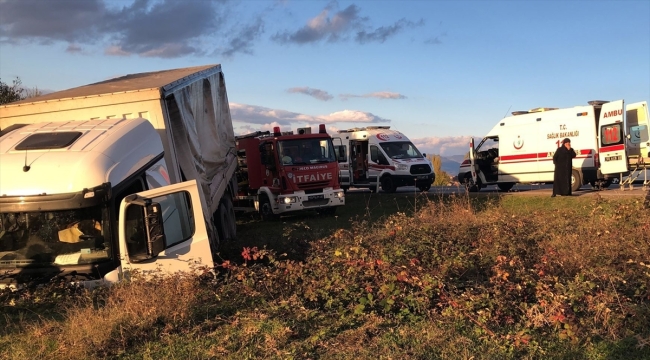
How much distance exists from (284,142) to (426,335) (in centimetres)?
1149

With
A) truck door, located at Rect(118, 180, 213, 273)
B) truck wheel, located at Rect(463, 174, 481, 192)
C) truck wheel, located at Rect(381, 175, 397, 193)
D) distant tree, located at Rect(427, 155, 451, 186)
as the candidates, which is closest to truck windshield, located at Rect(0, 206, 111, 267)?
truck door, located at Rect(118, 180, 213, 273)

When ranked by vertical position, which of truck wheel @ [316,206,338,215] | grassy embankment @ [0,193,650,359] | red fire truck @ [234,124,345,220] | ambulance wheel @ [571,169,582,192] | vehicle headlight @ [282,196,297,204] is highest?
red fire truck @ [234,124,345,220]

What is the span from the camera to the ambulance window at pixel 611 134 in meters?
16.5

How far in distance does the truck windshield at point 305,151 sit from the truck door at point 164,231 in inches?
366

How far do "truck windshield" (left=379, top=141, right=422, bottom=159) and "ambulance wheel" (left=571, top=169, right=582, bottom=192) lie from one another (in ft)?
22.6

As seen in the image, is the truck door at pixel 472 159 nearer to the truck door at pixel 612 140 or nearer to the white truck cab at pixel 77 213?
the truck door at pixel 612 140

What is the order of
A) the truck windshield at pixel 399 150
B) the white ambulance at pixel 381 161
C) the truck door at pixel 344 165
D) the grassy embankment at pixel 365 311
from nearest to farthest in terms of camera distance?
the grassy embankment at pixel 365 311 → the white ambulance at pixel 381 161 → the truck windshield at pixel 399 150 → the truck door at pixel 344 165

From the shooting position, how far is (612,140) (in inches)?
659

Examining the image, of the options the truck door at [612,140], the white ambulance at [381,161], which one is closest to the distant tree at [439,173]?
the white ambulance at [381,161]

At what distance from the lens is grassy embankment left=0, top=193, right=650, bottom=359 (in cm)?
462

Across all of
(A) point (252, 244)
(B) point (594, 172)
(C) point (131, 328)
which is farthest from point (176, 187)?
(B) point (594, 172)

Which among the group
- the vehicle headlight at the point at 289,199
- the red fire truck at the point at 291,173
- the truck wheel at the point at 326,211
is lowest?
the truck wheel at the point at 326,211

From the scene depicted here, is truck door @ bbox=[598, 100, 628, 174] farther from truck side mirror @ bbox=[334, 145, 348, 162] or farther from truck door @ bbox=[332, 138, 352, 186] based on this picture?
truck side mirror @ bbox=[334, 145, 348, 162]

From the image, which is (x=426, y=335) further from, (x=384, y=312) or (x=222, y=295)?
(x=222, y=295)
